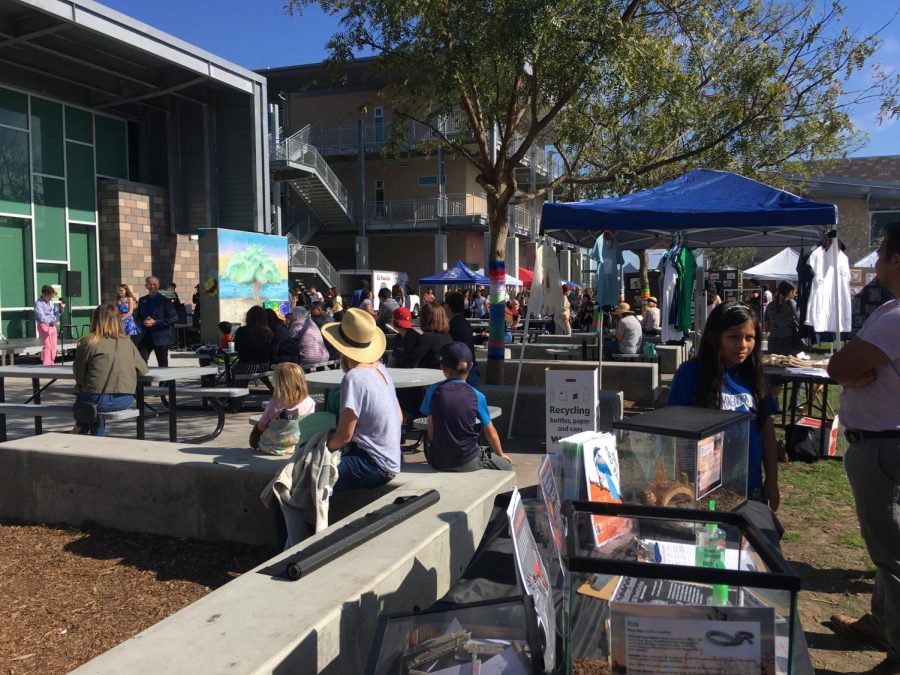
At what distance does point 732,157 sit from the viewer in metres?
13.4

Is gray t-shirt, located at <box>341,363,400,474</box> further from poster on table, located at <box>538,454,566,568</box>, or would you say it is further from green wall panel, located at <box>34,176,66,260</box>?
green wall panel, located at <box>34,176,66,260</box>

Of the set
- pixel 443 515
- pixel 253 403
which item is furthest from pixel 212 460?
pixel 253 403

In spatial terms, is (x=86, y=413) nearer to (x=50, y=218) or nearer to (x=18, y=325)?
(x=18, y=325)

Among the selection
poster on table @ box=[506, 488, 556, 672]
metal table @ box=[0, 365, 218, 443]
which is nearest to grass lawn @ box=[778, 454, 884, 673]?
poster on table @ box=[506, 488, 556, 672]

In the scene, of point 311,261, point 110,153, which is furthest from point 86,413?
point 311,261

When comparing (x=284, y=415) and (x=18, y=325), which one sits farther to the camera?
(x=18, y=325)

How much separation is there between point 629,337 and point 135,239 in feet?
49.7

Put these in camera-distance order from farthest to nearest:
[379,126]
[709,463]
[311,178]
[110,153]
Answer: [379,126] < [311,178] < [110,153] < [709,463]

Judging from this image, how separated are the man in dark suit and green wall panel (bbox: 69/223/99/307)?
32.6 feet

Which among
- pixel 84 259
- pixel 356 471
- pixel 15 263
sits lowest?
pixel 356 471

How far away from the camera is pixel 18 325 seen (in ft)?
59.1

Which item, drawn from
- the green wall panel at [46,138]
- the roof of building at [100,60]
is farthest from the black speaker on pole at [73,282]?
the roof of building at [100,60]

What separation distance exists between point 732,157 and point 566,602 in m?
13.4

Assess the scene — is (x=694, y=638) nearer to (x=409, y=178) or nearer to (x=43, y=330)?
(x=43, y=330)
